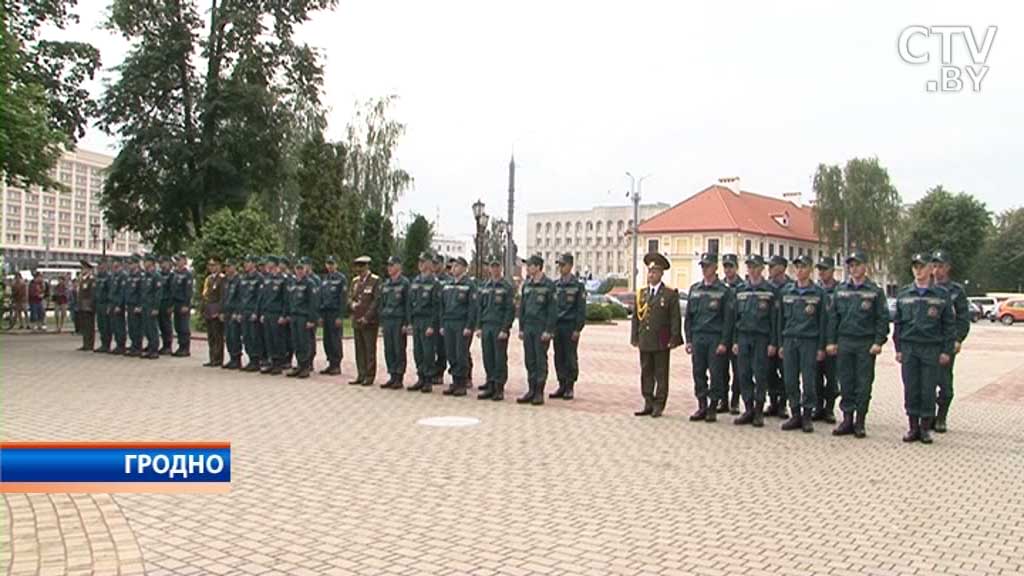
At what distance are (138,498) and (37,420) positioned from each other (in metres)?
3.73

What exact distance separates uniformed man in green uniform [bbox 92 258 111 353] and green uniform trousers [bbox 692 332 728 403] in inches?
478

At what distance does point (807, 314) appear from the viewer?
954 cm

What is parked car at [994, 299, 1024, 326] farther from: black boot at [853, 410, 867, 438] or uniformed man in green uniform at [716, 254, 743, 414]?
black boot at [853, 410, 867, 438]

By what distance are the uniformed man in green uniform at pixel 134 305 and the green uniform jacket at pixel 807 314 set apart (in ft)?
39.1

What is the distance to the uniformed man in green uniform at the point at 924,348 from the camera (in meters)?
8.86

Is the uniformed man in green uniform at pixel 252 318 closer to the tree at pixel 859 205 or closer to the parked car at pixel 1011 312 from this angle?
the parked car at pixel 1011 312

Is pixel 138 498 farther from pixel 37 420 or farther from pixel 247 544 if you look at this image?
pixel 37 420

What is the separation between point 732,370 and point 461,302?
368cm

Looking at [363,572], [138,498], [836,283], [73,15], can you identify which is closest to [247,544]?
[363,572]

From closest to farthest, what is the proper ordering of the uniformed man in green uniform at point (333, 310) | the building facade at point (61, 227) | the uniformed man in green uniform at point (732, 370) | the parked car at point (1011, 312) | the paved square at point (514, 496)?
the paved square at point (514, 496) → the uniformed man in green uniform at point (732, 370) → the uniformed man in green uniform at point (333, 310) → the parked car at point (1011, 312) → the building facade at point (61, 227)

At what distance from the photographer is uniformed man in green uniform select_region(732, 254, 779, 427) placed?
9789mm

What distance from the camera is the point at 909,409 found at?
29.4ft

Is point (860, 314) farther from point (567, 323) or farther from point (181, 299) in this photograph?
point (181, 299)

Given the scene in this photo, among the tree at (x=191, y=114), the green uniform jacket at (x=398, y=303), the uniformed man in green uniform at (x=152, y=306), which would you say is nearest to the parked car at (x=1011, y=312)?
the tree at (x=191, y=114)
